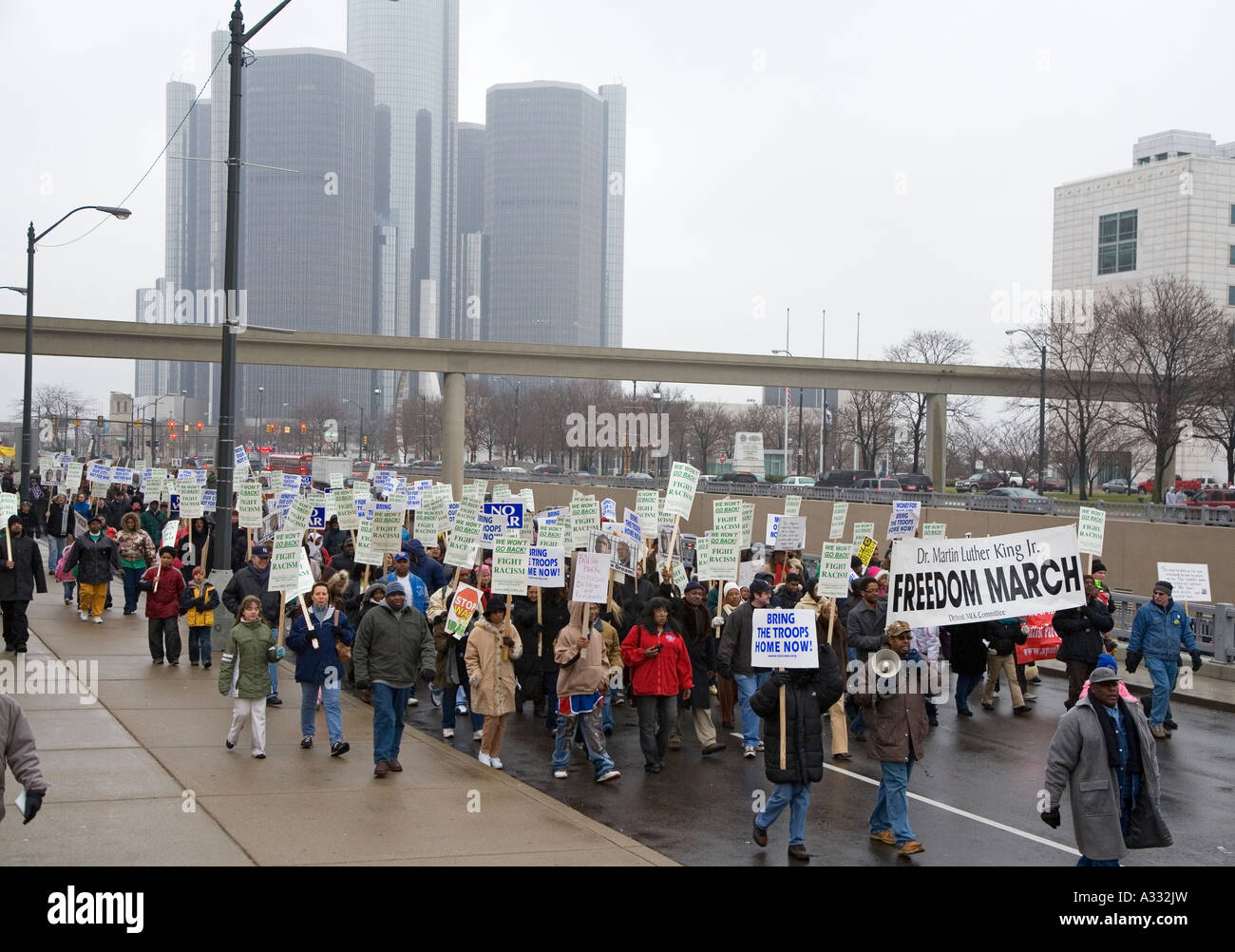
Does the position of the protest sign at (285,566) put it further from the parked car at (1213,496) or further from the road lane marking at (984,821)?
the parked car at (1213,496)

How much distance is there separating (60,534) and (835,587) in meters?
17.6

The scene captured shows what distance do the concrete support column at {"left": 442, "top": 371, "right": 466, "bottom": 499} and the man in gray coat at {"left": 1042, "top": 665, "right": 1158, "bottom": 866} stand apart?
2256 inches

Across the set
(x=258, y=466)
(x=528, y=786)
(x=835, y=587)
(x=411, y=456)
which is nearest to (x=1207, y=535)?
(x=835, y=587)

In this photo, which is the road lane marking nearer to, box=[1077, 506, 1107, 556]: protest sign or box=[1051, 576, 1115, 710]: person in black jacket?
box=[1051, 576, 1115, 710]: person in black jacket

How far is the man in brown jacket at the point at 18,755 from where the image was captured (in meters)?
6.50

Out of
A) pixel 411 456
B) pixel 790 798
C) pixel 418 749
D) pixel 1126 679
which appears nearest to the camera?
pixel 790 798

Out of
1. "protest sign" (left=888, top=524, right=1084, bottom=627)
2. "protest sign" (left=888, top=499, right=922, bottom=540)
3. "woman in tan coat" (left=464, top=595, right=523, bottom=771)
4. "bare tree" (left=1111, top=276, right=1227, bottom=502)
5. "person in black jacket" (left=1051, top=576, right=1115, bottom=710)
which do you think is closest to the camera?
"protest sign" (left=888, top=524, right=1084, bottom=627)

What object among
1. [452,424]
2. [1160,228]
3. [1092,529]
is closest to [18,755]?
[1092,529]

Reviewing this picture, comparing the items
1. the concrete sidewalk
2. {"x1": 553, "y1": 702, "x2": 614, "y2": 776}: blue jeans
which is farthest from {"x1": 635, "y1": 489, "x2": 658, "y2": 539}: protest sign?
{"x1": 553, "y1": 702, "x2": 614, "y2": 776}: blue jeans

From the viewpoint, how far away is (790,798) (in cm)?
912

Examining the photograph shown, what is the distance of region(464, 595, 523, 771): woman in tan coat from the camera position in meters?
11.2

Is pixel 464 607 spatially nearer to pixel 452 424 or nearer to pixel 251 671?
pixel 251 671
